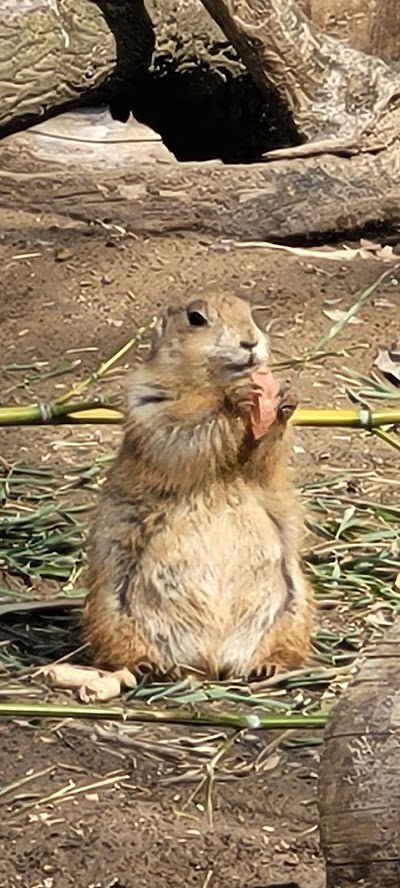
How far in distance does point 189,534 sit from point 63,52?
3.20m

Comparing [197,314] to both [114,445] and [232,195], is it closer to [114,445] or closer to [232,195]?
[114,445]

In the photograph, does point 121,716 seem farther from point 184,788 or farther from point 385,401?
point 385,401

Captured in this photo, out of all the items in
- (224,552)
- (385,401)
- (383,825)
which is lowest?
(385,401)

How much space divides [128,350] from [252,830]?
267cm

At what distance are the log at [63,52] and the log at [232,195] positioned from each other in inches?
9.7

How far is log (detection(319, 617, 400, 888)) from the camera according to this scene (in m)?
2.94

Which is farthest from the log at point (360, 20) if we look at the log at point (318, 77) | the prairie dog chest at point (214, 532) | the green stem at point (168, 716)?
the green stem at point (168, 716)

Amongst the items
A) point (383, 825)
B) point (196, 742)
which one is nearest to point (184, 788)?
point (196, 742)

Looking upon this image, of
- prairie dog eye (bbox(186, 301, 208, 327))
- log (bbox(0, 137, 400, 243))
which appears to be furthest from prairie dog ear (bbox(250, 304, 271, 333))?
prairie dog eye (bbox(186, 301, 208, 327))

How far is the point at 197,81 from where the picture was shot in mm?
7648

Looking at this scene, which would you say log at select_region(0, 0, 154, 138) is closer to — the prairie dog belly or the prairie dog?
the prairie dog

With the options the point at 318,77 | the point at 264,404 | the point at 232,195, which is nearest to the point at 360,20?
the point at 318,77

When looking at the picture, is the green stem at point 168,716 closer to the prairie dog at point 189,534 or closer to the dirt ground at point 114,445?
the dirt ground at point 114,445

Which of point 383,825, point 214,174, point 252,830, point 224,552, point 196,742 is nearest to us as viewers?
point 383,825
